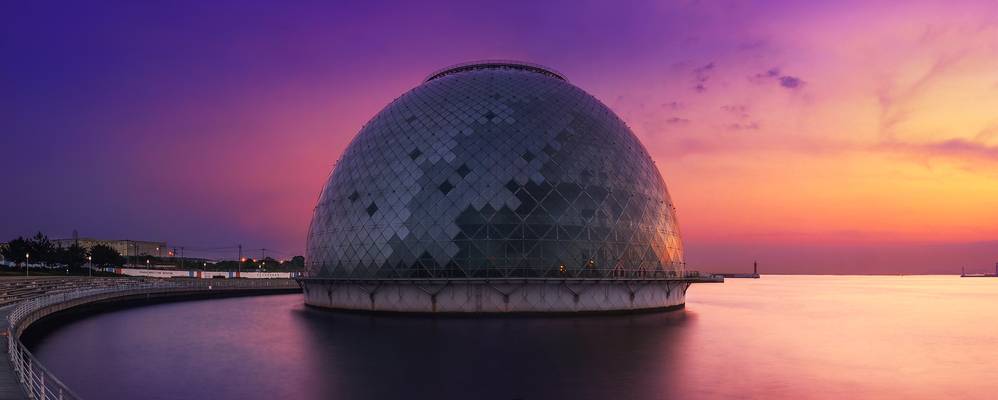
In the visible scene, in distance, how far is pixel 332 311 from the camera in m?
48.3

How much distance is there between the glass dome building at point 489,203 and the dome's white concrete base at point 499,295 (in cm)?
17

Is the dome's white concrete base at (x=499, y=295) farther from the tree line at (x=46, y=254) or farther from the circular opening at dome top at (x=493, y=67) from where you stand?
the tree line at (x=46, y=254)

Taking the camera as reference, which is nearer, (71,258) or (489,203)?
(489,203)

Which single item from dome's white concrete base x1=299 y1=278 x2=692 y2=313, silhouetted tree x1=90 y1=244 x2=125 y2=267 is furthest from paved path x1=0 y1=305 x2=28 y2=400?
silhouetted tree x1=90 y1=244 x2=125 y2=267

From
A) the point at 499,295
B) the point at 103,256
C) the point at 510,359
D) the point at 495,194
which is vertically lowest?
the point at 510,359

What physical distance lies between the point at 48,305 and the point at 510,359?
3413 cm

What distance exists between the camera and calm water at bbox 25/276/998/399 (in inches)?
776

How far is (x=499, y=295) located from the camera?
4284cm

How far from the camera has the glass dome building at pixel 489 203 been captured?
144ft

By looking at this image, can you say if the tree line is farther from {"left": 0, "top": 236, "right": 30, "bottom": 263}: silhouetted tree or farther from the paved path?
the paved path

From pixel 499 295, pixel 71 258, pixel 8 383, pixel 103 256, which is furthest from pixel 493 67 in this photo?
pixel 103 256

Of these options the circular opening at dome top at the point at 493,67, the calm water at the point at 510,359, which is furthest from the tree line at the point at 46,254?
the calm water at the point at 510,359

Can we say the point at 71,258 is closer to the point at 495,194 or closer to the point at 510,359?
the point at 495,194

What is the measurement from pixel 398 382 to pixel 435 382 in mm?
1268
